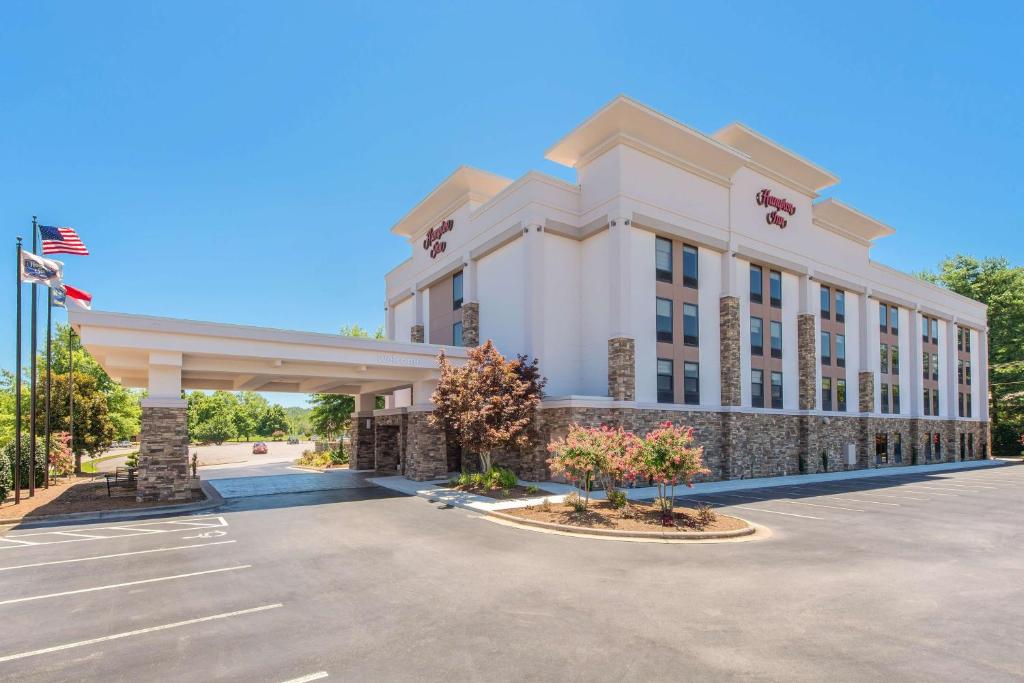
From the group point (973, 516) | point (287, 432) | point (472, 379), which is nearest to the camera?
point (973, 516)

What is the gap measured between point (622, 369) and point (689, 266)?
7.69 m

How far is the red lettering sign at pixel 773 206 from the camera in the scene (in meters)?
31.8

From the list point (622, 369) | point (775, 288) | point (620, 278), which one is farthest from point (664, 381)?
point (775, 288)

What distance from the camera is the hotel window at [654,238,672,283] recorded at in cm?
2730

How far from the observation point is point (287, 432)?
374 ft

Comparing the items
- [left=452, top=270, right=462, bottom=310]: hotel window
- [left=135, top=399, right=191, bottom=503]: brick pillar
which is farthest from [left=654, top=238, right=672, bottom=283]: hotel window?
[left=135, top=399, right=191, bottom=503]: brick pillar

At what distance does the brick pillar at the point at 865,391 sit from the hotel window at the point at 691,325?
17.0m

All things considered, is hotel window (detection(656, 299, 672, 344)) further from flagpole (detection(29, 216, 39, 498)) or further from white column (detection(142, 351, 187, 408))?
flagpole (detection(29, 216, 39, 498))

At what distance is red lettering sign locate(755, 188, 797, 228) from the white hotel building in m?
0.12

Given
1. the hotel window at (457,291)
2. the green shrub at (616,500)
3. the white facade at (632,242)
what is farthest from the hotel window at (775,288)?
the green shrub at (616,500)

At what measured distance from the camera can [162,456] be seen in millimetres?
18828

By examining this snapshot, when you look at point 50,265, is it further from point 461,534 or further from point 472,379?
point 461,534

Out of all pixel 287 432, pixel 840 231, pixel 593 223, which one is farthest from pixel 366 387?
pixel 287 432

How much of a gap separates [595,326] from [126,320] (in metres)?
19.2
